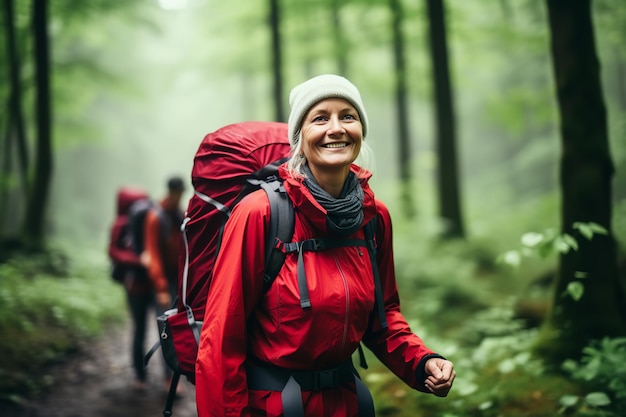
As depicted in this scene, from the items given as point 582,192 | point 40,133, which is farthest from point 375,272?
point 40,133

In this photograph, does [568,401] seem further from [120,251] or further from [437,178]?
→ [437,178]

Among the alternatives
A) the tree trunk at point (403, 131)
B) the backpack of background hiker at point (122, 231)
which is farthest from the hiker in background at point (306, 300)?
the tree trunk at point (403, 131)

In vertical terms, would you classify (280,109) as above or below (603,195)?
above

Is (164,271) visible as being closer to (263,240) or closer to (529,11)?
(263,240)

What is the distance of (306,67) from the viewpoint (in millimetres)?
17531

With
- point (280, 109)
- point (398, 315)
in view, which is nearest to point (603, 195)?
point (398, 315)

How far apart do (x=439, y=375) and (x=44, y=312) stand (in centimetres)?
810

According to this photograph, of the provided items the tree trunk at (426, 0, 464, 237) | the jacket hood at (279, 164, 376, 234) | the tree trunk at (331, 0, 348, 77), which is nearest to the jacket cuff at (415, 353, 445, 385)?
the jacket hood at (279, 164, 376, 234)

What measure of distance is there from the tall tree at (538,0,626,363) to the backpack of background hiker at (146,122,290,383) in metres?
3.45

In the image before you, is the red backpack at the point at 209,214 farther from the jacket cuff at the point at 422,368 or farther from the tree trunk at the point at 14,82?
the tree trunk at the point at 14,82

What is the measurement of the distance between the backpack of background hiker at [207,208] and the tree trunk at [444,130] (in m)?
9.08

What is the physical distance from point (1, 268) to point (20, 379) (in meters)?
4.55

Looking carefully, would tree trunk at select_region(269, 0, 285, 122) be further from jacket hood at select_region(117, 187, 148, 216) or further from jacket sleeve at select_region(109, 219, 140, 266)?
jacket sleeve at select_region(109, 219, 140, 266)

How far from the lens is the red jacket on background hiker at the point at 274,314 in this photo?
6.68 ft
